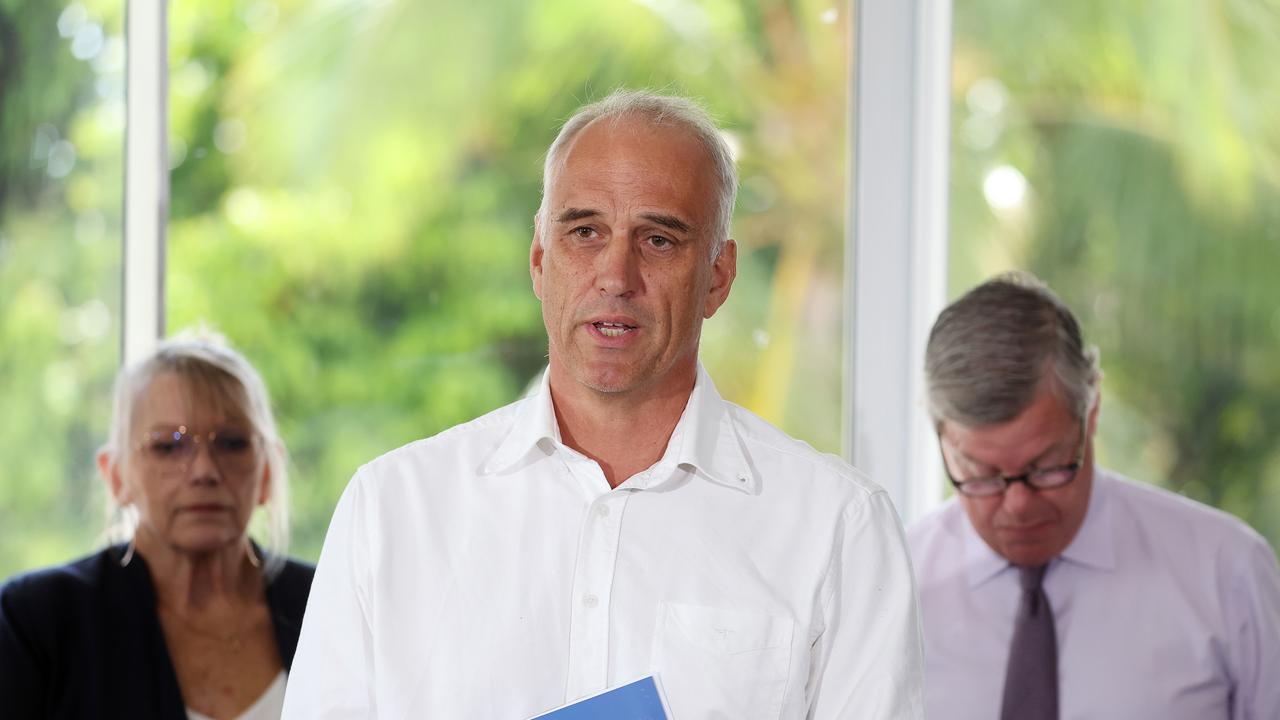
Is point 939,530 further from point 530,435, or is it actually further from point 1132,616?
point 530,435

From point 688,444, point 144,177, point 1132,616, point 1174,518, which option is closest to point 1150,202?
point 1174,518

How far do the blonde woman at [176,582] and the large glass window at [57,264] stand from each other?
0.42m

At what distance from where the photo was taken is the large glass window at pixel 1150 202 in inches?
124

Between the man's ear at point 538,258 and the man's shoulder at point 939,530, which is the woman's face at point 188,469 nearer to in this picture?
the man's ear at point 538,258

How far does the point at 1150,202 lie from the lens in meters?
3.22

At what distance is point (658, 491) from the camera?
1.64 m

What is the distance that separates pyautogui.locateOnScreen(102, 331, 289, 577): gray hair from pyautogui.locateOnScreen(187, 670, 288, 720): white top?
28cm

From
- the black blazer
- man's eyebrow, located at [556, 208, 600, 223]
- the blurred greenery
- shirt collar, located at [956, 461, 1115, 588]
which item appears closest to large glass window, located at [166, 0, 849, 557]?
the blurred greenery

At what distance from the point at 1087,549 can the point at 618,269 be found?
1392mm

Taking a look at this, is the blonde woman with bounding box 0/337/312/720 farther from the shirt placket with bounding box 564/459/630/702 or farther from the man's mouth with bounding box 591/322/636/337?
the man's mouth with bounding box 591/322/636/337

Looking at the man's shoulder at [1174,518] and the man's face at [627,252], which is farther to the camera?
the man's shoulder at [1174,518]

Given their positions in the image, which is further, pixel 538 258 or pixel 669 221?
pixel 538 258

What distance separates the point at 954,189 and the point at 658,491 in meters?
1.97

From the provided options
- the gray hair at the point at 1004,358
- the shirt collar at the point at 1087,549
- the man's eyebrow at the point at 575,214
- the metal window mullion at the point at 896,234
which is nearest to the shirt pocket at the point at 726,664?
the man's eyebrow at the point at 575,214
